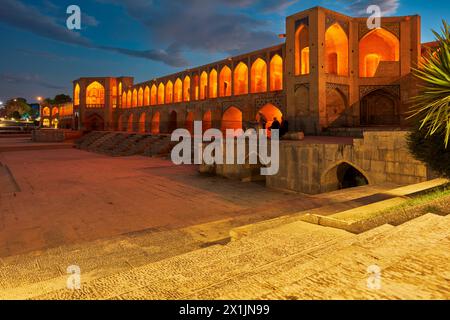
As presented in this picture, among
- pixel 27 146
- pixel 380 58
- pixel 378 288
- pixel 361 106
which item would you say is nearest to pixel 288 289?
pixel 378 288

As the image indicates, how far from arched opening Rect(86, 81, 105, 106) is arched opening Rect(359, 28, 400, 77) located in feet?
96.5

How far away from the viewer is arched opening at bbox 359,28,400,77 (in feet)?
55.1

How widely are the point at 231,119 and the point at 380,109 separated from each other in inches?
387

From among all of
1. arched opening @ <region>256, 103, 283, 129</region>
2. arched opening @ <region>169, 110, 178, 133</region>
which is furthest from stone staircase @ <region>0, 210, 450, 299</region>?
arched opening @ <region>169, 110, 178, 133</region>

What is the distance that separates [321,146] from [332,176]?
927 millimetres

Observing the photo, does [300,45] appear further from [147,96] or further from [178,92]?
[147,96]

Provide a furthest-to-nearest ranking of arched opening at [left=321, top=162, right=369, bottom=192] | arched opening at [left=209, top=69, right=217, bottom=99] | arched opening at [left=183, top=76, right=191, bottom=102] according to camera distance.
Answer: arched opening at [left=183, top=76, right=191, bottom=102]
arched opening at [left=209, top=69, right=217, bottom=99]
arched opening at [left=321, top=162, right=369, bottom=192]

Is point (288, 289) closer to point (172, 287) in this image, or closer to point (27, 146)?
point (172, 287)

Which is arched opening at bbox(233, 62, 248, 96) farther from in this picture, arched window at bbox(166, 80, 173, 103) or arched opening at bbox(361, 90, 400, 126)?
arched window at bbox(166, 80, 173, 103)

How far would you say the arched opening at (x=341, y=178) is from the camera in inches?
362

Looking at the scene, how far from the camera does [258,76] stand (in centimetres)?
2078

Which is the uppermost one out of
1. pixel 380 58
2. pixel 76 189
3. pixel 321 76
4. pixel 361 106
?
pixel 380 58

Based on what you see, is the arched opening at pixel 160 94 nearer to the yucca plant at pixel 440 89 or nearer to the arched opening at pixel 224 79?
the arched opening at pixel 224 79

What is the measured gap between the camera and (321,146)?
917cm
